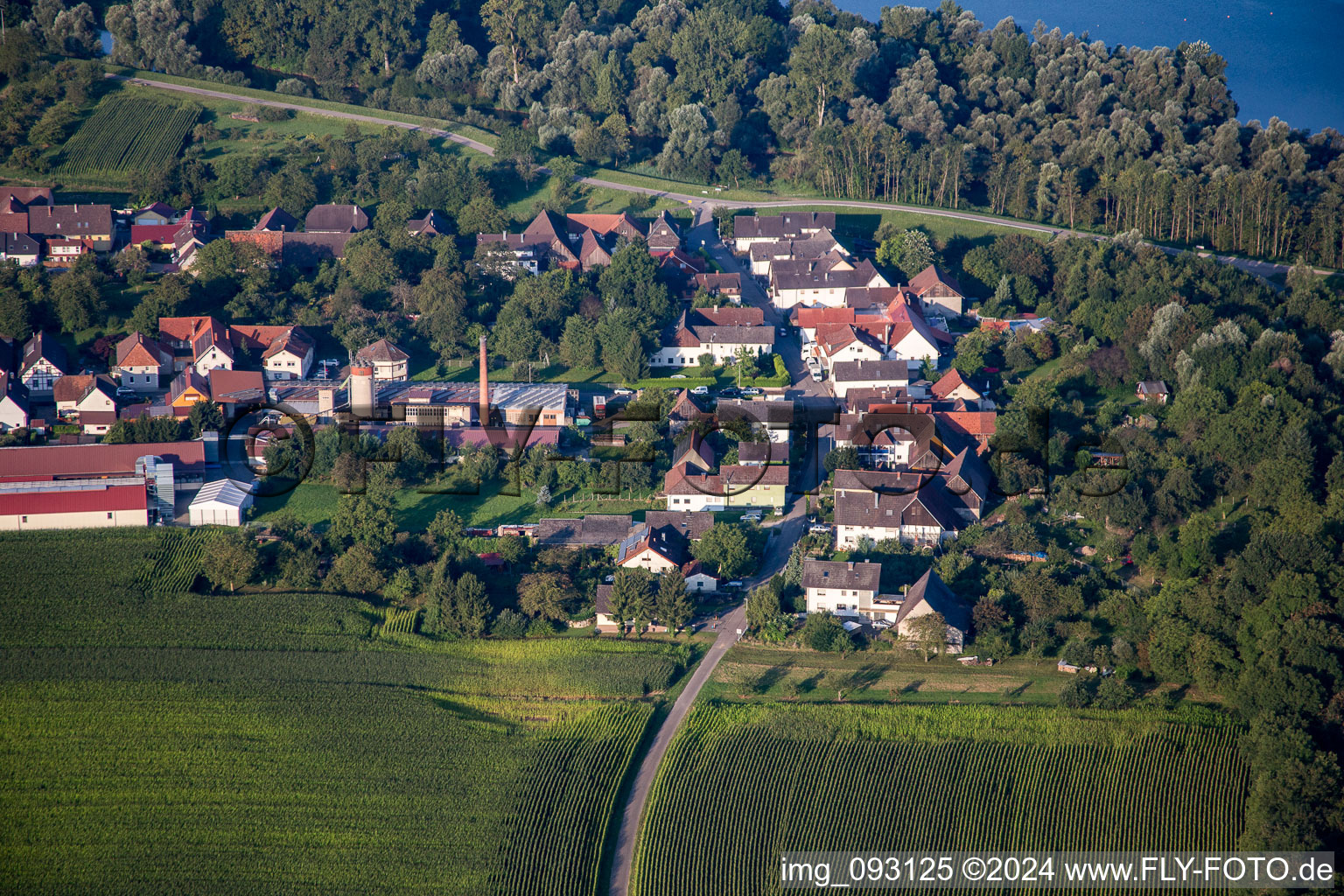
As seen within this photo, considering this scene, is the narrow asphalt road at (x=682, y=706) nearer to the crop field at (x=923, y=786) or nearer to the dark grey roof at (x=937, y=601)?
the crop field at (x=923, y=786)

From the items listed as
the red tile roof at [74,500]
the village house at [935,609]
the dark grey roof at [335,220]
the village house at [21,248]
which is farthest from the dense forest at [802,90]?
the red tile roof at [74,500]

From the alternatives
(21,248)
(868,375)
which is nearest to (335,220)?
(21,248)

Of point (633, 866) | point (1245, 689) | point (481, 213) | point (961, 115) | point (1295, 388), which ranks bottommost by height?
point (633, 866)

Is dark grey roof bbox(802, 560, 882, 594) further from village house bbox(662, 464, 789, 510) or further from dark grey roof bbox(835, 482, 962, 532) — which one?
village house bbox(662, 464, 789, 510)

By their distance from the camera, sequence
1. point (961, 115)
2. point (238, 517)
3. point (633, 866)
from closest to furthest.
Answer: point (633, 866) < point (238, 517) < point (961, 115)

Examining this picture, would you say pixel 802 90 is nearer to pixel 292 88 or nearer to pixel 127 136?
pixel 292 88

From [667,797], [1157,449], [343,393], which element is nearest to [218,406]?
[343,393]

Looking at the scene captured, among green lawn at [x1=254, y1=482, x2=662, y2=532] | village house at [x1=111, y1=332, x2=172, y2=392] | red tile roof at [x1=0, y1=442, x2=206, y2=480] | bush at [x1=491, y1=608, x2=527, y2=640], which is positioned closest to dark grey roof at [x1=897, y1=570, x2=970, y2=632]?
green lawn at [x1=254, y1=482, x2=662, y2=532]

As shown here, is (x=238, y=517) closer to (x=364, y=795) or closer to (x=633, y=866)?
(x=364, y=795)
